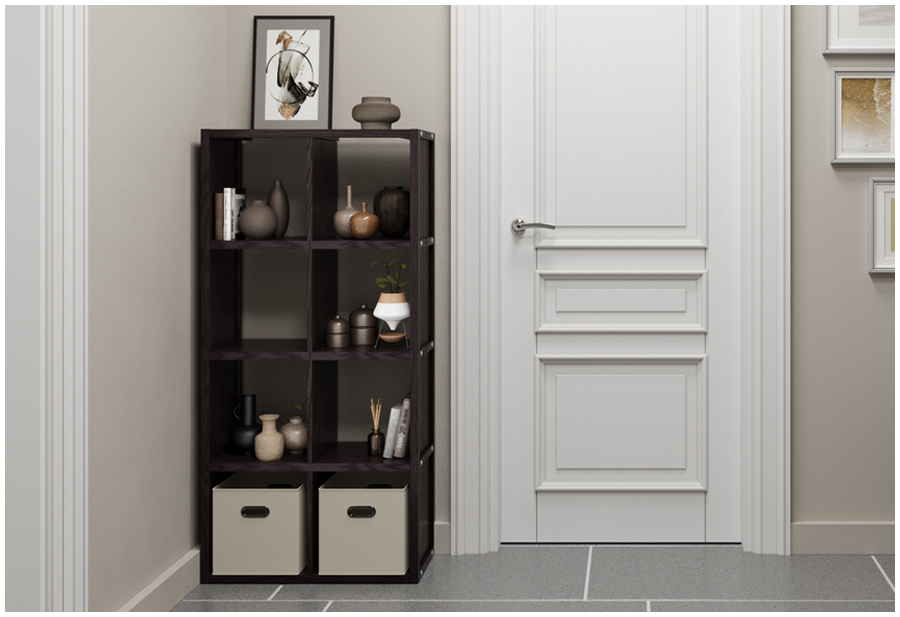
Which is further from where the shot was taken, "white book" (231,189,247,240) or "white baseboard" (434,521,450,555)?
"white baseboard" (434,521,450,555)

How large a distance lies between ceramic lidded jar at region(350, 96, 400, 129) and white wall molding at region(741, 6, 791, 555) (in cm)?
115

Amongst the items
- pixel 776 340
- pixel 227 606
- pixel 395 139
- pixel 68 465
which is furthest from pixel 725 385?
pixel 68 465

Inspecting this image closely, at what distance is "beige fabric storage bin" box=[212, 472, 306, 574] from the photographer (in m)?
2.72

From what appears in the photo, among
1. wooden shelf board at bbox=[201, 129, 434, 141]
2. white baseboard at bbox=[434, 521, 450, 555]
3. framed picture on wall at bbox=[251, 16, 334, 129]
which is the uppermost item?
framed picture on wall at bbox=[251, 16, 334, 129]

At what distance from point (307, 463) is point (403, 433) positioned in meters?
0.31

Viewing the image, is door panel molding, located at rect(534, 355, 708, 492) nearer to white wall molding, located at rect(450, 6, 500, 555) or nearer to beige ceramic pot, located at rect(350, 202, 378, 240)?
white wall molding, located at rect(450, 6, 500, 555)

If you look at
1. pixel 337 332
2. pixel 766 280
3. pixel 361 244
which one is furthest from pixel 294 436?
pixel 766 280

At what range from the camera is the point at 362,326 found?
111 inches

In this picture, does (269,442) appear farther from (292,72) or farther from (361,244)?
(292,72)

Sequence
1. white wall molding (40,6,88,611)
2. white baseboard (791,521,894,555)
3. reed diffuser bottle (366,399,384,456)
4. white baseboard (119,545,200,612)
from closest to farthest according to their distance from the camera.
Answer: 1. white wall molding (40,6,88,611)
2. white baseboard (119,545,200,612)
3. reed diffuser bottle (366,399,384,456)
4. white baseboard (791,521,894,555)

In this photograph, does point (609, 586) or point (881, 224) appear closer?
point (609, 586)

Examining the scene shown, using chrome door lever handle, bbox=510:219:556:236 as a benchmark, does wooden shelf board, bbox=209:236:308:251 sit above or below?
below

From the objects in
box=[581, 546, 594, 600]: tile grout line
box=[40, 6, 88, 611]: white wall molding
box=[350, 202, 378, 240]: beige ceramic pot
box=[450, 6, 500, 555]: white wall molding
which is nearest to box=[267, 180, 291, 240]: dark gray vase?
box=[350, 202, 378, 240]: beige ceramic pot

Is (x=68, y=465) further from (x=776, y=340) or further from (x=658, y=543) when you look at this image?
(x=776, y=340)
